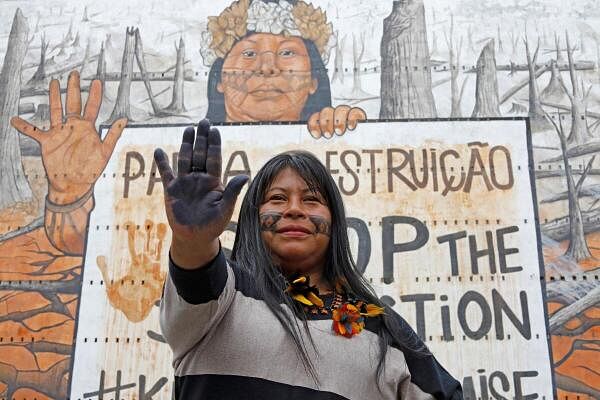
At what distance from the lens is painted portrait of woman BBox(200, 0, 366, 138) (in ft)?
13.3

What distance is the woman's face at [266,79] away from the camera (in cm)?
408

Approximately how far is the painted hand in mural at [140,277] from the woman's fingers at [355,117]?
4.30 ft

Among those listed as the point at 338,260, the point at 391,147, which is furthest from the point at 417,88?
the point at 338,260

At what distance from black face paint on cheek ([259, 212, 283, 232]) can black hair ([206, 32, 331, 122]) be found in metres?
2.66

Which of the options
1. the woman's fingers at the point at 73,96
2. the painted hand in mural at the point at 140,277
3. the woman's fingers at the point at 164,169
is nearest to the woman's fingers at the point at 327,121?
the painted hand in mural at the point at 140,277

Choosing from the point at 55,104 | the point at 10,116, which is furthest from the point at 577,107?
the point at 10,116

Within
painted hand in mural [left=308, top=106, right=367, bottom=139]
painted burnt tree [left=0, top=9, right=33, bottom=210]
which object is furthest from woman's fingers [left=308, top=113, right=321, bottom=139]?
painted burnt tree [left=0, top=9, right=33, bottom=210]

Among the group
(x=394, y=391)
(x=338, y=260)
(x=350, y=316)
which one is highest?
(x=338, y=260)

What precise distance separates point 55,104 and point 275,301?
133 inches

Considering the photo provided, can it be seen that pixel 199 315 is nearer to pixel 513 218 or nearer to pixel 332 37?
pixel 513 218

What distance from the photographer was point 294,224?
1420 millimetres

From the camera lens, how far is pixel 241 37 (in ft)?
14.1

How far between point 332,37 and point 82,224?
79.7 inches

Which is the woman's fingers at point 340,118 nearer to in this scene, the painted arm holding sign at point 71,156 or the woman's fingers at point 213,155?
the painted arm holding sign at point 71,156
